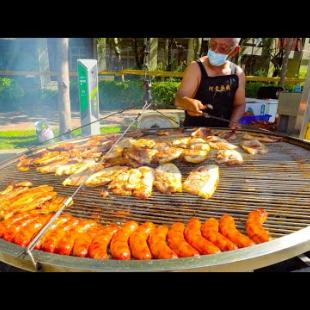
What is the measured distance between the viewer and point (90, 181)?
2947 millimetres

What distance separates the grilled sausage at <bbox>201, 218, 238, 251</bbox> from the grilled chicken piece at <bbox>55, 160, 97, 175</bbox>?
5.23 feet

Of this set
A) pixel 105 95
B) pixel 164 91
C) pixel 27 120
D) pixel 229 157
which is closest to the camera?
pixel 229 157

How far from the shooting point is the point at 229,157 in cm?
324

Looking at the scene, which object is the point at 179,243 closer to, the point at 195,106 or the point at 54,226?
the point at 54,226

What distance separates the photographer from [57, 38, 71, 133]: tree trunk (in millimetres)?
8523

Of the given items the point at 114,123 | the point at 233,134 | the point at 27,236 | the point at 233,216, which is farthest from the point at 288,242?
the point at 114,123

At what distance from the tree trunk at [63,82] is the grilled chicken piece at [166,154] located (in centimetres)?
616

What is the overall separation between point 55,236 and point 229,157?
2.07 meters

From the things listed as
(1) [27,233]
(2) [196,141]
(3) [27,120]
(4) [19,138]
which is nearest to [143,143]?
(2) [196,141]

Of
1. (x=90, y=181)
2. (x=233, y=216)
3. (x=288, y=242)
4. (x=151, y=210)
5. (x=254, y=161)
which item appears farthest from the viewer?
(x=254, y=161)

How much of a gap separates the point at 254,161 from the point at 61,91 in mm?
7211

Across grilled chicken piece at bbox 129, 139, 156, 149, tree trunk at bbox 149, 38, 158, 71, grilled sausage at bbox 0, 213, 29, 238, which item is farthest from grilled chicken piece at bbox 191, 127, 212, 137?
tree trunk at bbox 149, 38, 158, 71

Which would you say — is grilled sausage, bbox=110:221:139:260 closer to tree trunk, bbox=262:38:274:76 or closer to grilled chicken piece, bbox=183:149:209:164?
grilled chicken piece, bbox=183:149:209:164

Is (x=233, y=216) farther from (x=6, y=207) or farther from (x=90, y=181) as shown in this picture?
(x=6, y=207)
